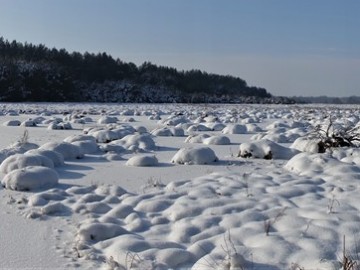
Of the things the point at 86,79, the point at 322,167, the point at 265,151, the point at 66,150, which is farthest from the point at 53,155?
the point at 86,79

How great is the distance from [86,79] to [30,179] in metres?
54.8

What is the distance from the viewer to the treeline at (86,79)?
161 ft

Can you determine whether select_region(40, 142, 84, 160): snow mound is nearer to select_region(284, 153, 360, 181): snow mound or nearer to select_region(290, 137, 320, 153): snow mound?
→ select_region(284, 153, 360, 181): snow mound

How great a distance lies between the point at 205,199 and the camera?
185 inches

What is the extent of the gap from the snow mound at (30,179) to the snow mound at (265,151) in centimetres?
337

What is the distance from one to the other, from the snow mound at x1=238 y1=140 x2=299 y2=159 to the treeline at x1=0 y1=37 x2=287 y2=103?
1711 inches

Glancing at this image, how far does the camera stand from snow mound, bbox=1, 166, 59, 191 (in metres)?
5.26

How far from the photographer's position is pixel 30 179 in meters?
5.29

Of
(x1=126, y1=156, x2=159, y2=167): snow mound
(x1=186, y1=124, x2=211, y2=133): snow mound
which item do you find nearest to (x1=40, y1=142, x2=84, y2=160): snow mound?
(x1=126, y1=156, x2=159, y2=167): snow mound

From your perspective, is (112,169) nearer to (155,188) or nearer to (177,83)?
(155,188)

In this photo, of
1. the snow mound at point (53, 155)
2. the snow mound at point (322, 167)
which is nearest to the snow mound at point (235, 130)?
the snow mound at point (322, 167)

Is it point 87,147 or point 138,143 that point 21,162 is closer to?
point 87,147

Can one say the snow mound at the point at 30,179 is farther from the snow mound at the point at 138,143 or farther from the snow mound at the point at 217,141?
the snow mound at the point at 217,141

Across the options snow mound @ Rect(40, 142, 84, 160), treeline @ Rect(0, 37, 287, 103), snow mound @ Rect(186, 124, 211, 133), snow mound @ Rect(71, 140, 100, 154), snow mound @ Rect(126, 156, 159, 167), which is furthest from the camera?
treeline @ Rect(0, 37, 287, 103)
